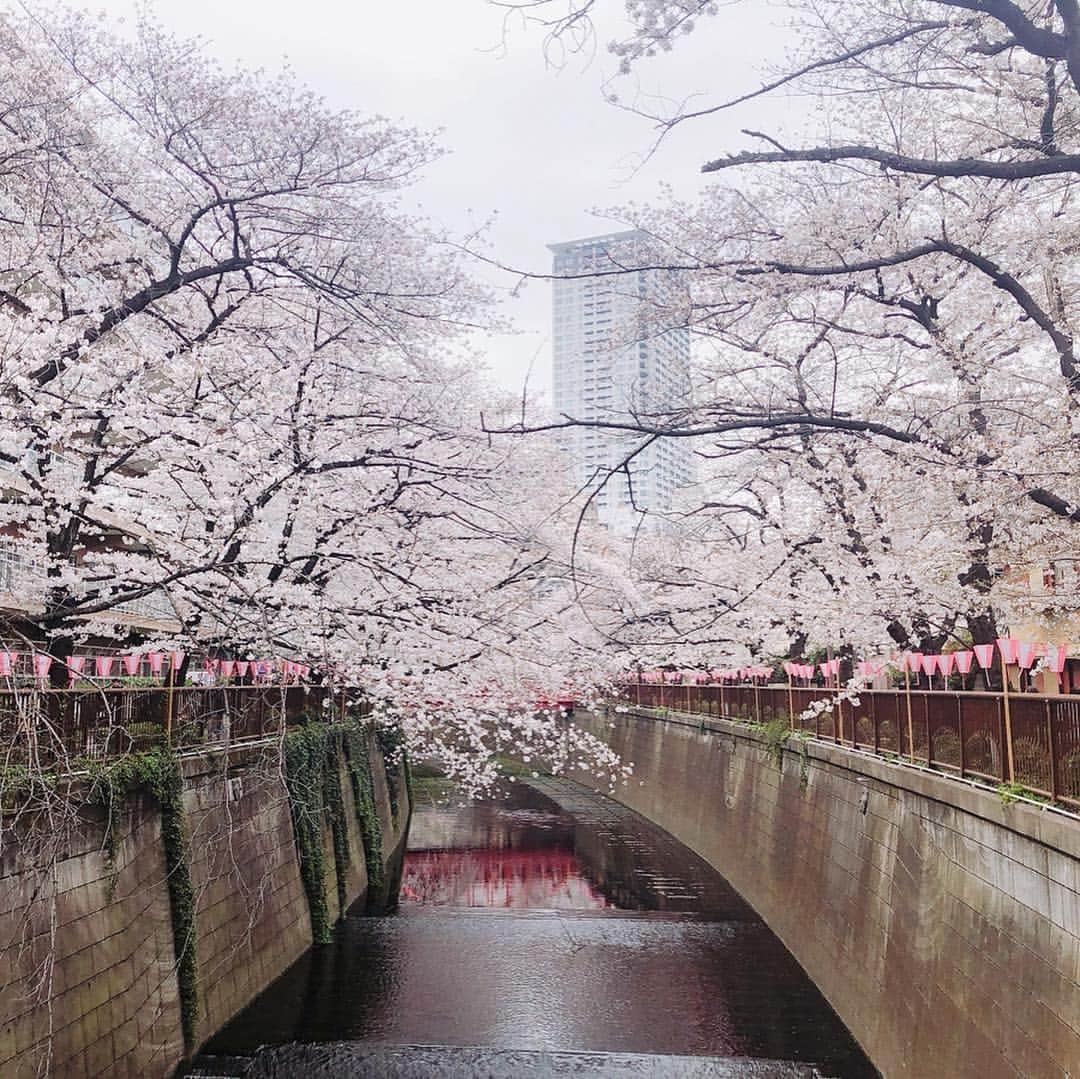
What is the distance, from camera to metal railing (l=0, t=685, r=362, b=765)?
820 centimetres

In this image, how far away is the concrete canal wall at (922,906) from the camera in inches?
311

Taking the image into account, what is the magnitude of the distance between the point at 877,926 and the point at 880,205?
884 cm

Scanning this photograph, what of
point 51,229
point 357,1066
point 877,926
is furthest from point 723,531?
point 51,229

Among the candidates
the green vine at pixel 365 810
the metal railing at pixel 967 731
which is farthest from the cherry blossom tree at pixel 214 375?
the green vine at pixel 365 810

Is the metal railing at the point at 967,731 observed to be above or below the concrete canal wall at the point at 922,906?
above

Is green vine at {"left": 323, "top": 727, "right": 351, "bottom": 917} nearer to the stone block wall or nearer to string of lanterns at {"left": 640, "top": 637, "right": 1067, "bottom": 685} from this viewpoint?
the stone block wall

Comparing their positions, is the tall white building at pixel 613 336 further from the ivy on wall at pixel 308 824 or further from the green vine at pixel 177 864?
the ivy on wall at pixel 308 824

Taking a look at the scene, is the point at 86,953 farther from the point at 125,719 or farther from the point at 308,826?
the point at 308,826

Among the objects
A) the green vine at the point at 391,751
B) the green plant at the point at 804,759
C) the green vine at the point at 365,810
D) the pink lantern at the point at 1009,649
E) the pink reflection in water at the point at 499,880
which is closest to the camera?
the pink lantern at the point at 1009,649

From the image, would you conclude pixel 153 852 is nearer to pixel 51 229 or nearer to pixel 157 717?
pixel 157 717

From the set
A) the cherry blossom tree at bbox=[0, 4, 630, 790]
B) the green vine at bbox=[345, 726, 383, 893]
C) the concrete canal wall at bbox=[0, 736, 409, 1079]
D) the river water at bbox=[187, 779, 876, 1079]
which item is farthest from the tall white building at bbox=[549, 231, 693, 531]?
the green vine at bbox=[345, 726, 383, 893]

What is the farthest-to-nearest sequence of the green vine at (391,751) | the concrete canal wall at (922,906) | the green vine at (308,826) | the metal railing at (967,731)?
the green vine at (391,751), the green vine at (308,826), the metal railing at (967,731), the concrete canal wall at (922,906)

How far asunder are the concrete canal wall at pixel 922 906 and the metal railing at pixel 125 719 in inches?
273

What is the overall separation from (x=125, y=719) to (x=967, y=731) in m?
9.12
